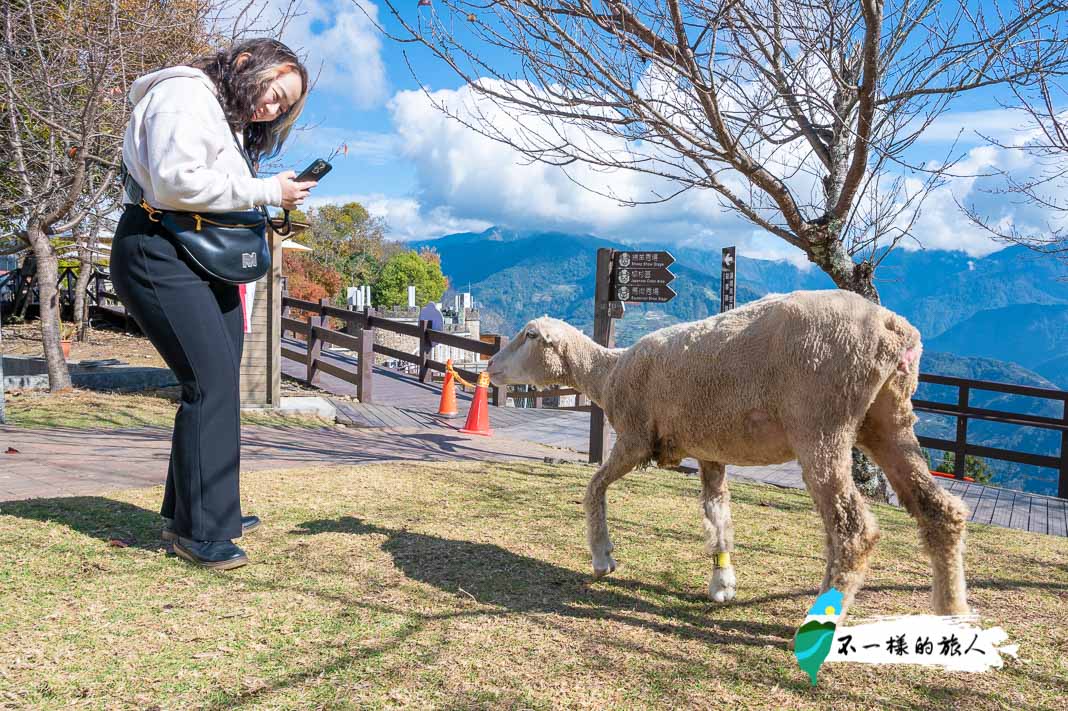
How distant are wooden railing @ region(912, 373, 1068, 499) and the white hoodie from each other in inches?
297

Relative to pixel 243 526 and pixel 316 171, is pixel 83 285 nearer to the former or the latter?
pixel 243 526

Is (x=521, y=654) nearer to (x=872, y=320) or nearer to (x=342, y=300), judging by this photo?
(x=872, y=320)

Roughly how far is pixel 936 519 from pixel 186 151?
3080mm

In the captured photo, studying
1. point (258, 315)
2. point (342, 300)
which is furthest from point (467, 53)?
point (342, 300)

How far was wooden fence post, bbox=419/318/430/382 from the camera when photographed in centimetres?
1291

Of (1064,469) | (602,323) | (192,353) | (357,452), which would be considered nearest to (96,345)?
(357,452)

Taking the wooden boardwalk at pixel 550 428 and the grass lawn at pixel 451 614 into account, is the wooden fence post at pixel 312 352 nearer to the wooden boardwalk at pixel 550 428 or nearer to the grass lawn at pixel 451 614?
the wooden boardwalk at pixel 550 428

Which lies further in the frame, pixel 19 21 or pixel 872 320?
pixel 19 21

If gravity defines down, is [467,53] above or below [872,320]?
above

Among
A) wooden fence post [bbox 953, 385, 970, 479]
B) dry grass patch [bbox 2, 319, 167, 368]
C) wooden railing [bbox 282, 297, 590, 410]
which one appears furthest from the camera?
dry grass patch [bbox 2, 319, 167, 368]

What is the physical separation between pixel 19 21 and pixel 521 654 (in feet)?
34.2

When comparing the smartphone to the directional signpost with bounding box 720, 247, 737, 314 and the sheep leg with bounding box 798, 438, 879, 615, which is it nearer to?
the sheep leg with bounding box 798, 438, 879, 615

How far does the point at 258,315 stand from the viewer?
9.43 m

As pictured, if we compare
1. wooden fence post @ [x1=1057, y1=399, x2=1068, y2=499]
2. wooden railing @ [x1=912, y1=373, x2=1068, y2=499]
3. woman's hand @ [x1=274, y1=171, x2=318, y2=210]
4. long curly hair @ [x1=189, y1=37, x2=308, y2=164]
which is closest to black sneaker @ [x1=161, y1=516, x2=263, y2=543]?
woman's hand @ [x1=274, y1=171, x2=318, y2=210]
